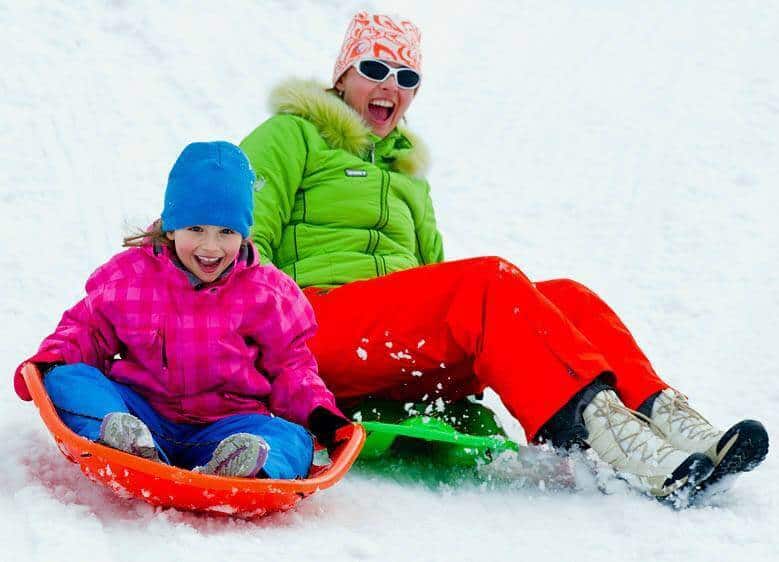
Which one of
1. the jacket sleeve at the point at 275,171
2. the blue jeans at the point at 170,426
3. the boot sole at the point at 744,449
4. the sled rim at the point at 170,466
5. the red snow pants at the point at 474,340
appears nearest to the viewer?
the sled rim at the point at 170,466

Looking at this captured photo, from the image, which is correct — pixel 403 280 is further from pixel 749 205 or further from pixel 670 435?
pixel 749 205

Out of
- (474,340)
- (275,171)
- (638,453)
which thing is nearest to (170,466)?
(474,340)

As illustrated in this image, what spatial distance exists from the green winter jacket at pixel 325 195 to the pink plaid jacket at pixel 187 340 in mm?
636

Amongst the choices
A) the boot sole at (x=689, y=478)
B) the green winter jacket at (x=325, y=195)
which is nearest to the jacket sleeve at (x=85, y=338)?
the green winter jacket at (x=325, y=195)

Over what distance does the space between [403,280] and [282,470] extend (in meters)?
0.89

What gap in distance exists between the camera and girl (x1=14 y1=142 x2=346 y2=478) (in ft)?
8.95

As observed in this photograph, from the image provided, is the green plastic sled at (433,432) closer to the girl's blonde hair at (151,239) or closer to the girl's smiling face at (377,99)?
the girl's blonde hair at (151,239)

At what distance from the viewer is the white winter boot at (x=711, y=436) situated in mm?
2645

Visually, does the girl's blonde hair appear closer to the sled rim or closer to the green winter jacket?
the sled rim

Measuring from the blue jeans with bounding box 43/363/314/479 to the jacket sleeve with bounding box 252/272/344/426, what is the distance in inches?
5.2

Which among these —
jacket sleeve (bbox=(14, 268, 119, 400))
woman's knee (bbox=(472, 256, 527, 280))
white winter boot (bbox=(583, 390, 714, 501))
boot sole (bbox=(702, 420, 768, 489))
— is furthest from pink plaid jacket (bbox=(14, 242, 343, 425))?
boot sole (bbox=(702, 420, 768, 489))

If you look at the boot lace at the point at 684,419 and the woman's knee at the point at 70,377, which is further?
the boot lace at the point at 684,419

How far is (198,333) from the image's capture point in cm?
277

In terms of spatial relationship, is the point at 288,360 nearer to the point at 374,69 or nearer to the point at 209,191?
the point at 209,191
